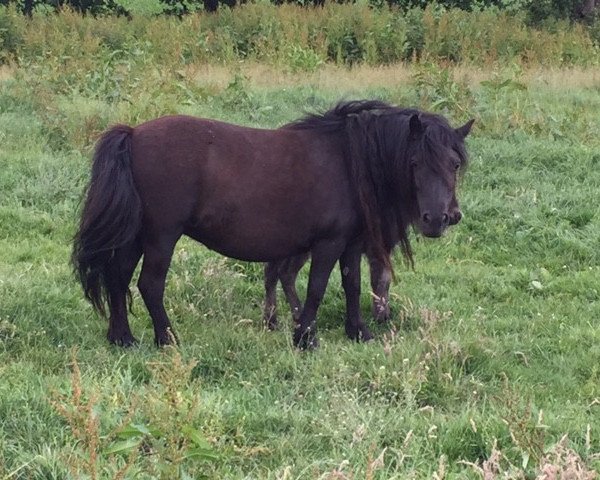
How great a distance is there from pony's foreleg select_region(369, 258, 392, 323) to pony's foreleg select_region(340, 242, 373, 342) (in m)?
0.26

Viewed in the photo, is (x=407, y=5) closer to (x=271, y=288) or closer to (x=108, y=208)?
(x=271, y=288)

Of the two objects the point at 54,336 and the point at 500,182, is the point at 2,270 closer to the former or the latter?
the point at 54,336

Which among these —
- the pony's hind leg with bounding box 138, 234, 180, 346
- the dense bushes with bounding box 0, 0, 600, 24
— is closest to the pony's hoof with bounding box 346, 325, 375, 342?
the pony's hind leg with bounding box 138, 234, 180, 346

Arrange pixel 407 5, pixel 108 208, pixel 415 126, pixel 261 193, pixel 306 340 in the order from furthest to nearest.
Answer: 1. pixel 407 5
2. pixel 306 340
3. pixel 261 193
4. pixel 415 126
5. pixel 108 208

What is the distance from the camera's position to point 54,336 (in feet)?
16.5

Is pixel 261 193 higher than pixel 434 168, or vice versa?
pixel 434 168

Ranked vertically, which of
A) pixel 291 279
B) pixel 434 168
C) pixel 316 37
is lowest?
pixel 291 279

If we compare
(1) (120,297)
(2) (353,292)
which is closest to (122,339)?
(1) (120,297)

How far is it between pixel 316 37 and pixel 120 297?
1358cm

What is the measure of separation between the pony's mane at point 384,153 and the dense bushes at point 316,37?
34.3 feet

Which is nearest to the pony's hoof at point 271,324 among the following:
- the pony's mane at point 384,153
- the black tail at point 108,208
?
the pony's mane at point 384,153

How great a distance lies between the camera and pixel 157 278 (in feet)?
16.3

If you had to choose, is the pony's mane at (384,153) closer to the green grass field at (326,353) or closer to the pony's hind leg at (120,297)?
the green grass field at (326,353)

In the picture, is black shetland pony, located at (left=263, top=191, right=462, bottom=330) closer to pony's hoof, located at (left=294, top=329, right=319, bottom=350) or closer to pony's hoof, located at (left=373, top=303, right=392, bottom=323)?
pony's hoof, located at (left=373, top=303, right=392, bottom=323)
